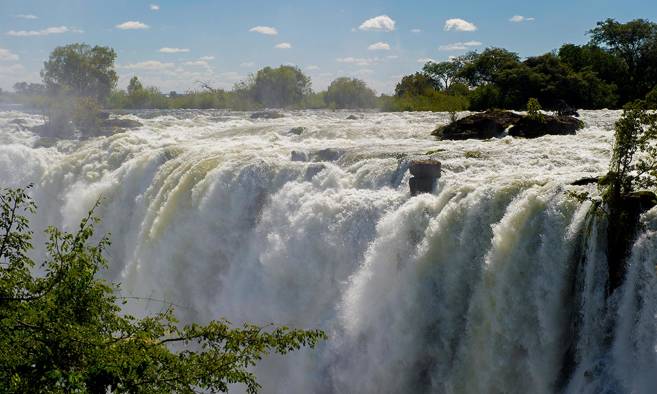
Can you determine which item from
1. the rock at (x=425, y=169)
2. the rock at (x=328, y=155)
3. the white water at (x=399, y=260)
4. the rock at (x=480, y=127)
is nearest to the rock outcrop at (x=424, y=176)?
the rock at (x=425, y=169)

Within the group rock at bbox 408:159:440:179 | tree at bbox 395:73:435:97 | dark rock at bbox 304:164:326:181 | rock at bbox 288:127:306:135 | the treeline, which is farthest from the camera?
tree at bbox 395:73:435:97

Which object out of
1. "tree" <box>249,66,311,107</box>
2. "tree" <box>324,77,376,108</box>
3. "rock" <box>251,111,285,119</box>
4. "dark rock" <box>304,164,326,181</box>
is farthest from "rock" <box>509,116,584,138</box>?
"tree" <box>249,66,311,107</box>

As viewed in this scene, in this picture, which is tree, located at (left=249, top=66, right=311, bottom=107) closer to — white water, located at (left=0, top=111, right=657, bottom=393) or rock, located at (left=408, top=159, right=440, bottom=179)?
white water, located at (left=0, top=111, right=657, bottom=393)

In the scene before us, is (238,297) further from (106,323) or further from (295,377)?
(106,323)

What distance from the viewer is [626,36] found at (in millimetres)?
44844

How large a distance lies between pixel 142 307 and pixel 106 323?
10.3 metres

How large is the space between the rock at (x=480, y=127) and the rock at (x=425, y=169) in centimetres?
744

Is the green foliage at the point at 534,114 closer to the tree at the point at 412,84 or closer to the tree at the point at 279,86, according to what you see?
the tree at the point at 412,84

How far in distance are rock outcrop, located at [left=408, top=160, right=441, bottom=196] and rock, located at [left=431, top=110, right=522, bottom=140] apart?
7.47 metres

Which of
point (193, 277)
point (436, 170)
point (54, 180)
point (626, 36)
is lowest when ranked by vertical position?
point (193, 277)

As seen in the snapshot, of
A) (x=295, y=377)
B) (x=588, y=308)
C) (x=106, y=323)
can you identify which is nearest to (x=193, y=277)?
(x=295, y=377)

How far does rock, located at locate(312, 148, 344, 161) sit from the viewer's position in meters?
17.9

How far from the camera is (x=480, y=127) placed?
816 inches

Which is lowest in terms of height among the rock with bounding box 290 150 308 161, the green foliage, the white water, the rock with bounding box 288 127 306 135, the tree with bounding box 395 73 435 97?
the white water
